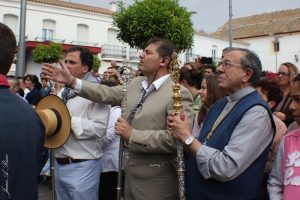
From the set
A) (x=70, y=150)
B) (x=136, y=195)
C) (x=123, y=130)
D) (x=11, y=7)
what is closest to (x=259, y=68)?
(x=123, y=130)

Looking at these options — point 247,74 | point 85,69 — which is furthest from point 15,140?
point 85,69

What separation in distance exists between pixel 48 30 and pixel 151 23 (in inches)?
637

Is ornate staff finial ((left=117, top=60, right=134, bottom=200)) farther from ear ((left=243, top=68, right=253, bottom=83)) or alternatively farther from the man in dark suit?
the man in dark suit

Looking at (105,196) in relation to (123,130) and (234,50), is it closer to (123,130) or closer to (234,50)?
(123,130)

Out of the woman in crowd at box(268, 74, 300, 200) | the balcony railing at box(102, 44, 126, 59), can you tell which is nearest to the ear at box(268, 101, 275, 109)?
the woman in crowd at box(268, 74, 300, 200)

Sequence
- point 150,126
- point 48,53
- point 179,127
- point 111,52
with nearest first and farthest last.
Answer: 1. point 179,127
2. point 150,126
3. point 48,53
4. point 111,52

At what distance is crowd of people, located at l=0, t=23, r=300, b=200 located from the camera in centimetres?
197

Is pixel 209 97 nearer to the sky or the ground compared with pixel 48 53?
nearer to the ground

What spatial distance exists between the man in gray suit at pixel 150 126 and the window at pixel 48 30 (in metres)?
28.4

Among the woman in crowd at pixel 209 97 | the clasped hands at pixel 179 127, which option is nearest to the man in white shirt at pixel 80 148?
the woman in crowd at pixel 209 97

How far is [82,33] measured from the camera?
32.6 metres

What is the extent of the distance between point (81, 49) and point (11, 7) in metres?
27.0

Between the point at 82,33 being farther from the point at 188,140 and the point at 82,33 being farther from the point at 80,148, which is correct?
the point at 188,140

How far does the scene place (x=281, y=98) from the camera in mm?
4266
